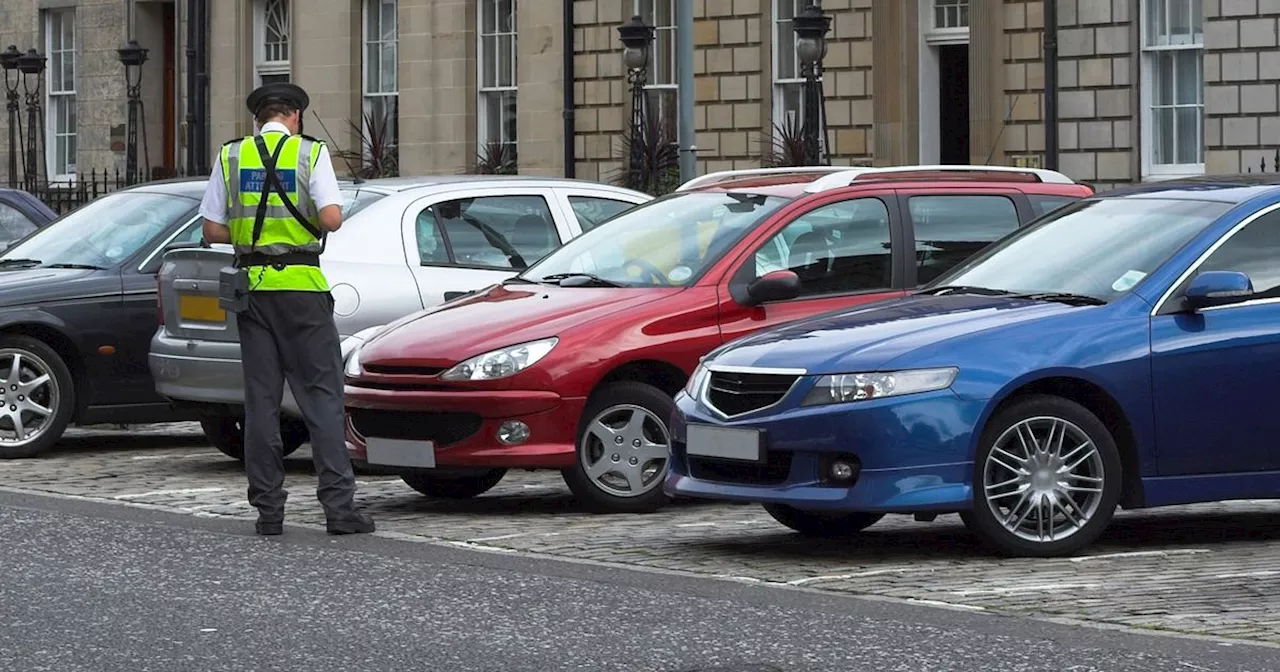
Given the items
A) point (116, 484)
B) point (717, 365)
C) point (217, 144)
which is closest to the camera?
point (717, 365)

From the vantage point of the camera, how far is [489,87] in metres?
35.0

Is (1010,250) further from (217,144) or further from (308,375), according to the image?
(217,144)

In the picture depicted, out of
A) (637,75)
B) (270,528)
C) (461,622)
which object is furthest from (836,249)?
(637,75)

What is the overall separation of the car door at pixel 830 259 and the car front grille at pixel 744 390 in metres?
1.62

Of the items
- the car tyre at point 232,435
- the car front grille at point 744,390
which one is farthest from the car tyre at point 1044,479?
the car tyre at point 232,435

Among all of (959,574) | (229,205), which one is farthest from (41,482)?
(959,574)

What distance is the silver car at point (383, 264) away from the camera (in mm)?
13992

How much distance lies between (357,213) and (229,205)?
2.82 metres

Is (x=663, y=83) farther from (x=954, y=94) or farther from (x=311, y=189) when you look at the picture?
(x=311, y=189)

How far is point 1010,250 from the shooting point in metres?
11.7

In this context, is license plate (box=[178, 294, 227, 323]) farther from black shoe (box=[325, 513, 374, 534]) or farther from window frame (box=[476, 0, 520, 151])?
window frame (box=[476, 0, 520, 151])

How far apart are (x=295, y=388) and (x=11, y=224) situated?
8.31 metres

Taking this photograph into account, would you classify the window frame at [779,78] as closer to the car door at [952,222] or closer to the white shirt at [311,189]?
the car door at [952,222]

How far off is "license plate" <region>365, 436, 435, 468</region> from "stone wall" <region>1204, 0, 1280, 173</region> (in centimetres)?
1537
